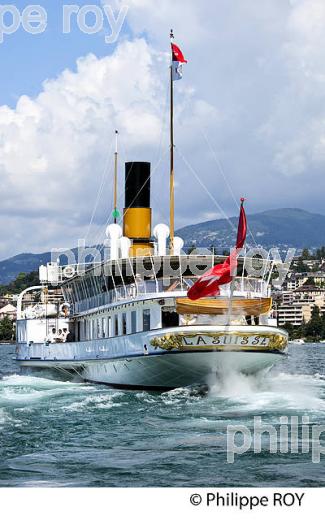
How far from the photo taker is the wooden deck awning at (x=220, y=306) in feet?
112

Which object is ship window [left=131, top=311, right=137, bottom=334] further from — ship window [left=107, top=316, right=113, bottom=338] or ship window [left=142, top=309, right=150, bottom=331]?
ship window [left=107, top=316, right=113, bottom=338]

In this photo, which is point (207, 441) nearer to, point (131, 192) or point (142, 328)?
point (142, 328)

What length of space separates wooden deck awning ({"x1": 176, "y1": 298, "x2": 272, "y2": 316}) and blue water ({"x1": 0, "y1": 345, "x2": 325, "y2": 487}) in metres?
2.50

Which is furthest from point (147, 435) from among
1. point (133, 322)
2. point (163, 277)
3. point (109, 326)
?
point (109, 326)

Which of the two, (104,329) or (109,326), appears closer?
(109,326)

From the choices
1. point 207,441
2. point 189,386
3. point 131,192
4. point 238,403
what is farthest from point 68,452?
point 131,192

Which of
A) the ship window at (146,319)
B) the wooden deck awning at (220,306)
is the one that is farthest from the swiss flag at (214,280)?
the ship window at (146,319)

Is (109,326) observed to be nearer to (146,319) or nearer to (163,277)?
(146,319)

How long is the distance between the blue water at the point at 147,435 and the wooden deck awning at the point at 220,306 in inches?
98.5

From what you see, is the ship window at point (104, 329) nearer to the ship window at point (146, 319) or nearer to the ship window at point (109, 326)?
the ship window at point (109, 326)

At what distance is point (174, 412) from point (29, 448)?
7.56m

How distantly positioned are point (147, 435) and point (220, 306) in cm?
952

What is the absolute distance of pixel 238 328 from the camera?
3338cm

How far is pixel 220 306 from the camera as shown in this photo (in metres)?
34.4
